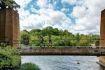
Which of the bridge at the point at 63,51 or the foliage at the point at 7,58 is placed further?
the bridge at the point at 63,51

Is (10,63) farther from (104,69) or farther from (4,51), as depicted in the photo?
(104,69)

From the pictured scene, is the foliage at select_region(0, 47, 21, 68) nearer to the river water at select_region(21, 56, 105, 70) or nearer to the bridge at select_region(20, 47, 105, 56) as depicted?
the bridge at select_region(20, 47, 105, 56)

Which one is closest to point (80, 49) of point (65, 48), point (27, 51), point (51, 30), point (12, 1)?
point (65, 48)

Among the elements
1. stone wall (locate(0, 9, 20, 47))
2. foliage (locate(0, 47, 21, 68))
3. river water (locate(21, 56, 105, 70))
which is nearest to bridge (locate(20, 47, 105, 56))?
stone wall (locate(0, 9, 20, 47))

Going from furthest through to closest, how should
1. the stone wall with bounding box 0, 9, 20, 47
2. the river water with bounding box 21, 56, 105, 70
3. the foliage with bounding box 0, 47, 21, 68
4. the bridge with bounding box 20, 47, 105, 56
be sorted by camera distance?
the river water with bounding box 21, 56, 105, 70
the stone wall with bounding box 0, 9, 20, 47
the bridge with bounding box 20, 47, 105, 56
the foliage with bounding box 0, 47, 21, 68

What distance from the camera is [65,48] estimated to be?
80.6 ft

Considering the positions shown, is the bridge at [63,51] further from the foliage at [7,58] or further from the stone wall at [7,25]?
the foliage at [7,58]

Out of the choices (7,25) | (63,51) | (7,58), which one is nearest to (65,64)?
(7,25)

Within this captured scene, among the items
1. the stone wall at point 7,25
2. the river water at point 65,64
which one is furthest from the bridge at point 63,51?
the river water at point 65,64

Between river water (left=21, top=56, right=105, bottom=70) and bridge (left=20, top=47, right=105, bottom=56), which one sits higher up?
bridge (left=20, top=47, right=105, bottom=56)

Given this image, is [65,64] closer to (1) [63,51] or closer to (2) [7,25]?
(2) [7,25]

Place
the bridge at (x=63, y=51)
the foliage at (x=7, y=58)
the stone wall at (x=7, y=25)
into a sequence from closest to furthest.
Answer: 1. the foliage at (x=7, y=58)
2. the bridge at (x=63, y=51)
3. the stone wall at (x=7, y=25)

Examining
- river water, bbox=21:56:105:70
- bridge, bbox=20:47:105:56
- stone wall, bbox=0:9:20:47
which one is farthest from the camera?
river water, bbox=21:56:105:70

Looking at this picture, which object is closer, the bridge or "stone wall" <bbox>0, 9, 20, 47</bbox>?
the bridge
